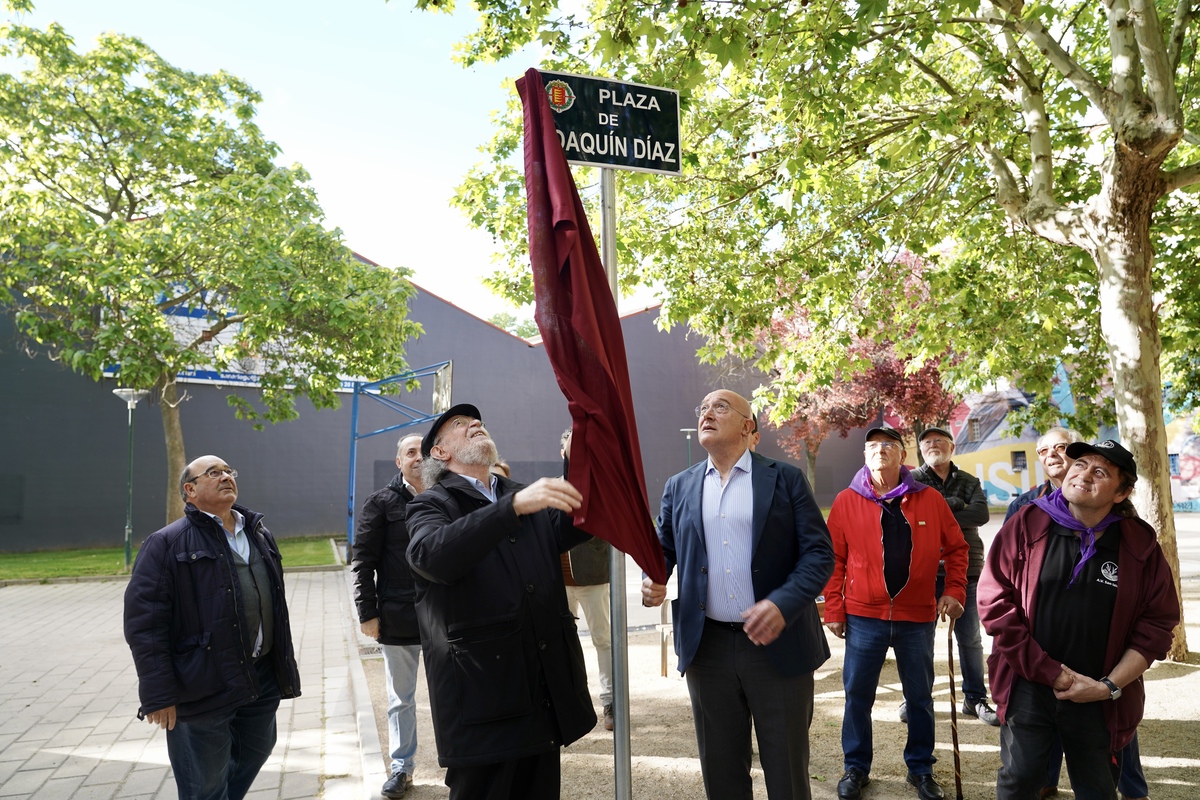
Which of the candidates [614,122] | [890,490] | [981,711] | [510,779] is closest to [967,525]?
[981,711]

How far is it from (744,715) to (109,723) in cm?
555

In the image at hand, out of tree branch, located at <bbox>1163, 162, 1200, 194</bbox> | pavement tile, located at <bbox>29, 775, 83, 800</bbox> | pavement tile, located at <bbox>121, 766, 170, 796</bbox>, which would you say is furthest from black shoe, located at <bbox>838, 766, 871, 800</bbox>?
tree branch, located at <bbox>1163, 162, 1200, 194</bbox>

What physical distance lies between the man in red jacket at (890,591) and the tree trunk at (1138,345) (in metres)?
3.54

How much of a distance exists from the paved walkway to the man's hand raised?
322 centimetres

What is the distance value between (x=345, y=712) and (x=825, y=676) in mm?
4219

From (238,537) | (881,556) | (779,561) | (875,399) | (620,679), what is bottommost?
(620,679)

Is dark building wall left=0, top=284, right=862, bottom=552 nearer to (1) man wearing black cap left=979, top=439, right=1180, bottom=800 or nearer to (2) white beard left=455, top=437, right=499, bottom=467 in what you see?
(2) white beard left=455, top=437, right=499, bottom=467

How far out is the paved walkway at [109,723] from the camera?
5.23 metres

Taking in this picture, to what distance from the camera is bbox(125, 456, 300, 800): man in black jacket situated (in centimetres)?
364

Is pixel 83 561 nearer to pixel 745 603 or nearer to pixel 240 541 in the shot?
pixel 240 541

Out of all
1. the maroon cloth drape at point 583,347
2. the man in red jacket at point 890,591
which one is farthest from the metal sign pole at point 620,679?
the man in red jacket at point 890,591

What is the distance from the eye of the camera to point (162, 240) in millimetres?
15805

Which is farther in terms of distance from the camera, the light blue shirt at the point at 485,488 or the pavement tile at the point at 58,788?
the pavement tile at the point at 58,788

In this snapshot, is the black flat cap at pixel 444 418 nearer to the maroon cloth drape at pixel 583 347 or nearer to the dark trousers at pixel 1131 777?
the maroon cloth drape at pixel 583 347
